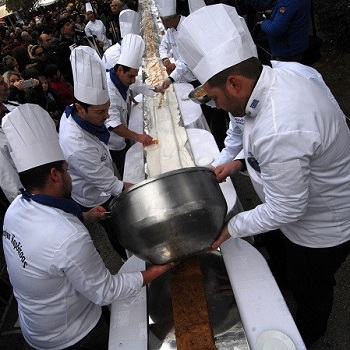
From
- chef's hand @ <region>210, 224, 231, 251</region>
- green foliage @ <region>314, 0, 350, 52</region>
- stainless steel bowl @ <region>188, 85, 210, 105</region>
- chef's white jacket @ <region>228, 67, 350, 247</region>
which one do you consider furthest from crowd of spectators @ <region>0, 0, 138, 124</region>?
green foliage @ <region>314, 0, 350, 52</region>

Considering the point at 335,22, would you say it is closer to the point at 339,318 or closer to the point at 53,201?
the point at 339,318

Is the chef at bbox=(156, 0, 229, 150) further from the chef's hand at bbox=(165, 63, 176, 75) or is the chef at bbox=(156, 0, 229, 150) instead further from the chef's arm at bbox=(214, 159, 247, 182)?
the chef's arm at bbox=(214, 159, 247, 182)

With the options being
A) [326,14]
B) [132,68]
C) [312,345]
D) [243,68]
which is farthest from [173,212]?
[326,14]

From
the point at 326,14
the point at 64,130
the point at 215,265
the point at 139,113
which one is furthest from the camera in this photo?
the point at 326,14

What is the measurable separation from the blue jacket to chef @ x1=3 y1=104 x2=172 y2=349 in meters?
2.14

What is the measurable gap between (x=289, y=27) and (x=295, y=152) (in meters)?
2.21

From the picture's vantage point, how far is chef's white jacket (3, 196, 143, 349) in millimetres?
1043

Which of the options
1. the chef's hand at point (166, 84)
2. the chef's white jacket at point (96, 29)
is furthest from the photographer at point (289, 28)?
the chef's white jacket at point (96, 29)

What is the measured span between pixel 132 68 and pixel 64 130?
0.91 meters

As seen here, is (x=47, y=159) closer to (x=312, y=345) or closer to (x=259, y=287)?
(x=259, y=287)

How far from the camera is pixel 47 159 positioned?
117 cm

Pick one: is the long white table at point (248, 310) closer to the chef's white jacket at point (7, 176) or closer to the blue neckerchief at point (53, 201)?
the blue neckerchief at point (53, 201)

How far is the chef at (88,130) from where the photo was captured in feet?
5.80

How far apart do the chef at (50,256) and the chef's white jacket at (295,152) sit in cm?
48
